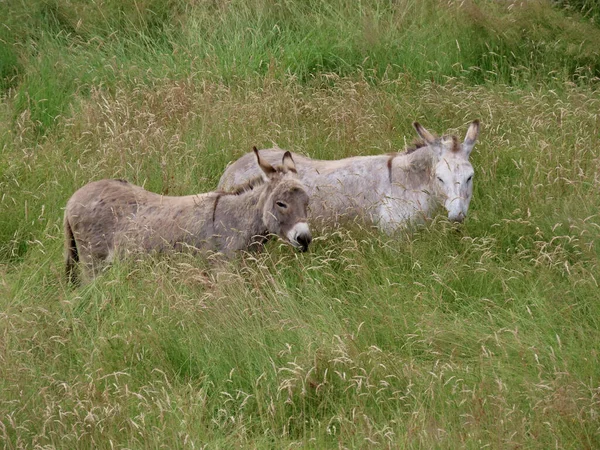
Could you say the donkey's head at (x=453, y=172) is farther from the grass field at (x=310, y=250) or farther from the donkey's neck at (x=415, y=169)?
the grass field at (x=310, y=250)

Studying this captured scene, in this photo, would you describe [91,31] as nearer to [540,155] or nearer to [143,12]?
[143,12]

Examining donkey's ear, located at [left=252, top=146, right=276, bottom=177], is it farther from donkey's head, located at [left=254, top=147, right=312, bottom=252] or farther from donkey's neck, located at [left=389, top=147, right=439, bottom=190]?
donkey's neck, located at [left=389, top=147, right=439, bottom=190]

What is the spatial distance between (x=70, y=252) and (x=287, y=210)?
1.83 metres

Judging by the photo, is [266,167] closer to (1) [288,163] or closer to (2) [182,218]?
(1) [288,163]

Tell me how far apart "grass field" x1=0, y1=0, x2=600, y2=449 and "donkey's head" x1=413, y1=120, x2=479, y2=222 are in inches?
7.4

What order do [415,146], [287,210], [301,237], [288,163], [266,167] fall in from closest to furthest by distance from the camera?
[301,237]
[287,210]
[266,167]
[288,163]
[415,146]

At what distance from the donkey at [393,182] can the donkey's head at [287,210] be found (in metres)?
0.58

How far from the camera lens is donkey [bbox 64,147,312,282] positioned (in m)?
7.54

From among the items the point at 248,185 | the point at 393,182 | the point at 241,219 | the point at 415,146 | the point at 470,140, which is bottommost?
the point at 393,182

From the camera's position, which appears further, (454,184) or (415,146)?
(415,146)

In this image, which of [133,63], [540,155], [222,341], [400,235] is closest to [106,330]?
[222,341]

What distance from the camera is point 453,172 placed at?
7.96 m

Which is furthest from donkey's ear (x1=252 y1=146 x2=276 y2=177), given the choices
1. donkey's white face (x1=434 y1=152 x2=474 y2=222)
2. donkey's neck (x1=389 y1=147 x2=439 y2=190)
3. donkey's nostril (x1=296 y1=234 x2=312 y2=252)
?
donkey's white face (x1=434 y1=152 x2=474 y2=222)

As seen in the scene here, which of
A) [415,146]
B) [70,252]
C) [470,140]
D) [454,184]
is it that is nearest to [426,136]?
[415,146]
